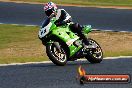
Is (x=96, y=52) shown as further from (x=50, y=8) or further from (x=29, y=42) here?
(x=29, y=42)

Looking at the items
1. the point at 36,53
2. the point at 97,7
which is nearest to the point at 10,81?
the point at 36,53

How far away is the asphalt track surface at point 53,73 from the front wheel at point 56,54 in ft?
0.56

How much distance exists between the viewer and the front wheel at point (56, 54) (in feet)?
44.5

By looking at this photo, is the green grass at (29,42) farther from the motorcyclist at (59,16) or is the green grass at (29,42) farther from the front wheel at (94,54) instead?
the motorcyclist at (59,16)

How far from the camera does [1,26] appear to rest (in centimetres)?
2466

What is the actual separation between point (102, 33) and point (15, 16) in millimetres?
6016

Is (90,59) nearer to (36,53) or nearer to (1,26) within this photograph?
(36,53)

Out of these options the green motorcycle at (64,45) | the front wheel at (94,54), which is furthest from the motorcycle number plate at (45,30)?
the front wheel at (94,54)

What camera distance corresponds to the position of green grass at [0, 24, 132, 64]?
60.7 ft

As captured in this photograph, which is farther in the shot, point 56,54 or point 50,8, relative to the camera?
point 50,8

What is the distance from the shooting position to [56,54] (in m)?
13.7

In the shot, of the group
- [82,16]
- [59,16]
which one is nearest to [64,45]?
[59,16]

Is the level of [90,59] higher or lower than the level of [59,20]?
lower

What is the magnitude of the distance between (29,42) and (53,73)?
9381 mm
